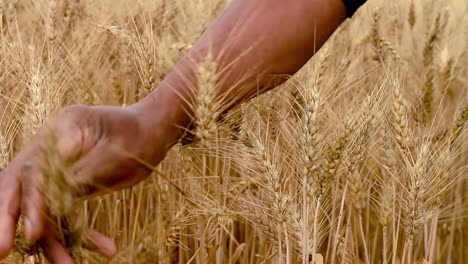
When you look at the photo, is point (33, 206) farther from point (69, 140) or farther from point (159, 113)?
point (159, 113)

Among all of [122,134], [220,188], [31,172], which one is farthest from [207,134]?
[220,188]

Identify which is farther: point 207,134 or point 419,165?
point 419,165

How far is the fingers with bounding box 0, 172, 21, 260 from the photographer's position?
0.79 metres

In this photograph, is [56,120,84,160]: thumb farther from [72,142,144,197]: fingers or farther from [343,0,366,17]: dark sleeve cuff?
[343,0,366,17]: dark sleeve cuff

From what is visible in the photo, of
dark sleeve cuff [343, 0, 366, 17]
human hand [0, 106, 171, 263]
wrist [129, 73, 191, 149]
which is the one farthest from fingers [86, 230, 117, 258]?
dark sleeve cuff [343, 0, 366, 17]

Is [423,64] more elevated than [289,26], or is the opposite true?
[423,64]

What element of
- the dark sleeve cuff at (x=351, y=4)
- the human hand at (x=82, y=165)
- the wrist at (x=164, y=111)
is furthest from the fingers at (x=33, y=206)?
the dark sleeve cuff at (x=351, y=4)

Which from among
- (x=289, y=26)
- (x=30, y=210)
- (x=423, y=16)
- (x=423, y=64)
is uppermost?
(x=423, y=16)

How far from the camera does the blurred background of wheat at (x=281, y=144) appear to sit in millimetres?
1080

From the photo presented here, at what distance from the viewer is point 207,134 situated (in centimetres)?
96

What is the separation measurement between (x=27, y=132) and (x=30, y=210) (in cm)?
34

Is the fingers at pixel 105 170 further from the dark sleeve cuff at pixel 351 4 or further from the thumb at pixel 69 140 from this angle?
the dark sleeve cuff at pixel 351 4

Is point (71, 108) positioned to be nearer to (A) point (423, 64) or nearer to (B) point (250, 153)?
(B) point (250, 153)

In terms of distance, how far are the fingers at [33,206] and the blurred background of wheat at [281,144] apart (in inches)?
1.9
